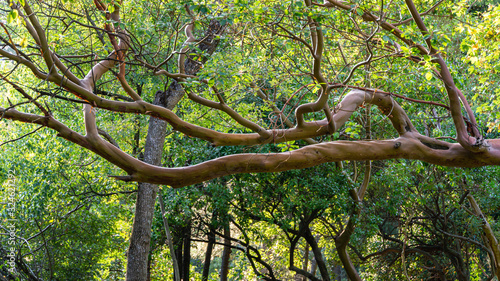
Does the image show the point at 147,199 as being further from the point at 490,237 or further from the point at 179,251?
the point at 490,237

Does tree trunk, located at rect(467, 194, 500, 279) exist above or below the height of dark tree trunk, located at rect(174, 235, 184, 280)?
below

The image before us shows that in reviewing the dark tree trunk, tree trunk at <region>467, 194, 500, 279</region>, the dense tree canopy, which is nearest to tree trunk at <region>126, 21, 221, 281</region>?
the dense tree canopy

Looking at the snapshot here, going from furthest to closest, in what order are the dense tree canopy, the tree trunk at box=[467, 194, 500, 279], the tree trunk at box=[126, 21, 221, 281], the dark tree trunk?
the dark tree trunk
the tree trunk at box=[467, 194, 500, 279]
the tree trunk at box=[126, 21, 221, 281]
the dense tree canopy

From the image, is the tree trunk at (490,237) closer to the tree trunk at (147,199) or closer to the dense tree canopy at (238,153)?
the dense tree canopy at (238,153)

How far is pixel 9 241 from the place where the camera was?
7.69 m

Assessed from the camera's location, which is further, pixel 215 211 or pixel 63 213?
pixel 215 211

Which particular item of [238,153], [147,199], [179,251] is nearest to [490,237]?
[238,153]

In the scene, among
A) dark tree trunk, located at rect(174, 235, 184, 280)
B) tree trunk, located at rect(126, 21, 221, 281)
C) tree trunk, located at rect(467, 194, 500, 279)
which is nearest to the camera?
tree trunk, located at rect(126, 21, 221, 281)

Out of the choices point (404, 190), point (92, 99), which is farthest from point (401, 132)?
point (404, 190)

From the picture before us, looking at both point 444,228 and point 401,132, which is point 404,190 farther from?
point 401,132

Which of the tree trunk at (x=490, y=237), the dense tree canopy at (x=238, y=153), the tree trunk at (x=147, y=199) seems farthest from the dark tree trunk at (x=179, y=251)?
the tree trunk at (x=490, y=237)

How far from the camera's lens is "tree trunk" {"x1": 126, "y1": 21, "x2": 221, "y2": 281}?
7.20 meters

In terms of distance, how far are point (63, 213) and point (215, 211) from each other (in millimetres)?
3200

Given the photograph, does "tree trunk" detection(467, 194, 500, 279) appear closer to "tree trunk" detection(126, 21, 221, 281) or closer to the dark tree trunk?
"tree trunk" detection(126, 21, 221, 281)
